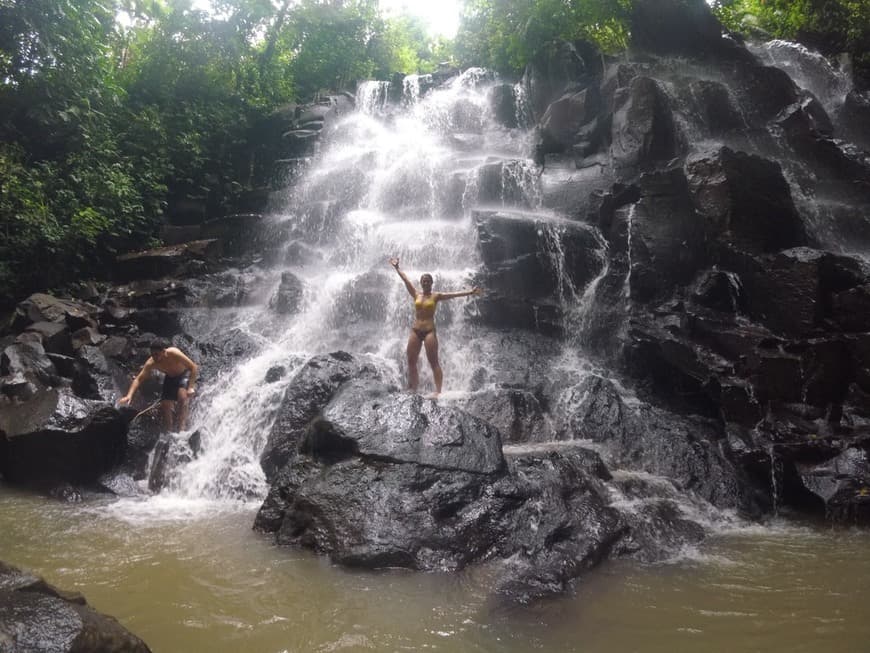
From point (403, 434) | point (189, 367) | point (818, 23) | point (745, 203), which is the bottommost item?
point (403, 434)

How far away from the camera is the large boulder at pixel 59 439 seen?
6.66 m

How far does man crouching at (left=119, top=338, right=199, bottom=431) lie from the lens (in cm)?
774

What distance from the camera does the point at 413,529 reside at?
4.54 meters

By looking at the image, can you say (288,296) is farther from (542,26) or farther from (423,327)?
(542,26)

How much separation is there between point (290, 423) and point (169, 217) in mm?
10207

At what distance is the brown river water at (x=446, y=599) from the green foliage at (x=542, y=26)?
14783 millimetres

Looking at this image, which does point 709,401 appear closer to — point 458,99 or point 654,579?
point 654,579

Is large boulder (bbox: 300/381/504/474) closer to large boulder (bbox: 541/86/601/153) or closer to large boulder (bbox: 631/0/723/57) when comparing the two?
large boulder (bbox: 541/86/601/153)

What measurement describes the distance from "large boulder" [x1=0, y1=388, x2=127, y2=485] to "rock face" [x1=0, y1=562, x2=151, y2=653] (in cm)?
459

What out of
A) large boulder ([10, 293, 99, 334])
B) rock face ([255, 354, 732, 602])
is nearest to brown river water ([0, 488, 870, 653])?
rock face ([255, 354, 732, 602])

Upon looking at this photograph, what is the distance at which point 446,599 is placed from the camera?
12.3 ft

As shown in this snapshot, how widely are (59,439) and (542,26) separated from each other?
16.0 meters

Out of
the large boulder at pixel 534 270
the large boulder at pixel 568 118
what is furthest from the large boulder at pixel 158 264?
the large boulder at pixel 568 118

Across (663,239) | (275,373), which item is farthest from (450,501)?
(663,239)
